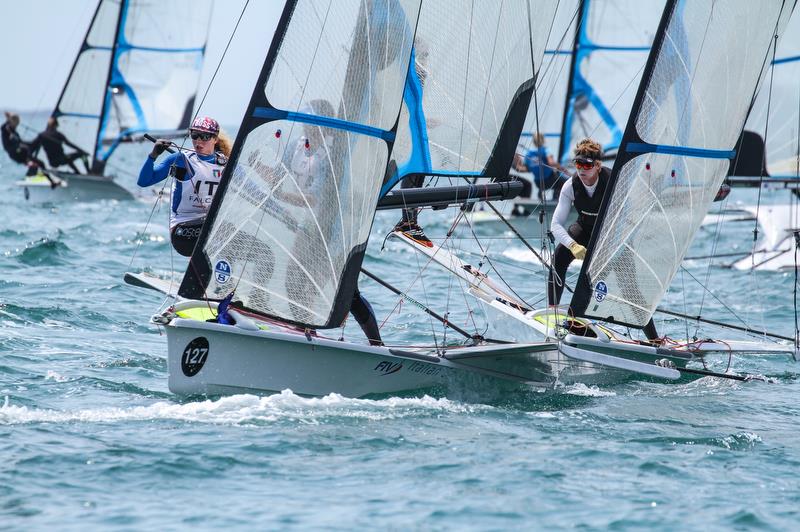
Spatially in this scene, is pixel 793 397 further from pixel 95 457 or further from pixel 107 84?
pixel 107 84

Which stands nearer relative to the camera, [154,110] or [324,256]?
[324,256]

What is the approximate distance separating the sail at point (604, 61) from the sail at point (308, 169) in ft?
50.4

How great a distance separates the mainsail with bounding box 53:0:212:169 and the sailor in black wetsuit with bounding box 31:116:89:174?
267 mm

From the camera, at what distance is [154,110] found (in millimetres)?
26234

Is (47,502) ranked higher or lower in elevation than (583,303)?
lower

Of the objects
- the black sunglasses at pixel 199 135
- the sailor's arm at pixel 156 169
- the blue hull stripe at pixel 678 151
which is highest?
the blue hull stripe at pixel 678 151

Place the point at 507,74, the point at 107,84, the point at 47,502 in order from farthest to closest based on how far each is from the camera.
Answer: the point at 107,84 < the point at 507,74 < the point at 47,502

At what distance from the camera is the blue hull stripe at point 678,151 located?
7.93m

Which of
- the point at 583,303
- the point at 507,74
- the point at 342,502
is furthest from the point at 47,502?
the point at 507,74

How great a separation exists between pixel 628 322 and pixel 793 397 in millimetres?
1191

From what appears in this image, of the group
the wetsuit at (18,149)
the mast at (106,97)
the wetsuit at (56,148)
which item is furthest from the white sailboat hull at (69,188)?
the mast at (106,97)

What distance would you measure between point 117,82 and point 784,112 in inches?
549

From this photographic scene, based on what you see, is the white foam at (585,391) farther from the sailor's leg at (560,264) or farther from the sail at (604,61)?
the sail at (604,61)

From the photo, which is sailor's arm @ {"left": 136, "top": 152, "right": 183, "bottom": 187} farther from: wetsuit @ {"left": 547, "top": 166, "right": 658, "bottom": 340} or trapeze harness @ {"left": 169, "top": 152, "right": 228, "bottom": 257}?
wetsuit @ {"left": 547, "top": 166, "right": 658, "bottom": 340}
